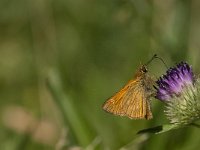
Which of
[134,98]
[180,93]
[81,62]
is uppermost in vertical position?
[81,62]

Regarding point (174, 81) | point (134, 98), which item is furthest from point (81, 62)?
point (174, 81)

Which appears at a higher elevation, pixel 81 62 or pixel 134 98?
pixel 81 62

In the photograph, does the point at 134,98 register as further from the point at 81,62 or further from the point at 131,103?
the point at 81,62

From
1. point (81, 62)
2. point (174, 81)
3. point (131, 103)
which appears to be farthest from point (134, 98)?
point (81, 62)

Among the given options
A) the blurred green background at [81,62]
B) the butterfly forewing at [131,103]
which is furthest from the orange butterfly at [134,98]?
the blurred green background at [81,62]

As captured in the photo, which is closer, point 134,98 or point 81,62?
point 134,98

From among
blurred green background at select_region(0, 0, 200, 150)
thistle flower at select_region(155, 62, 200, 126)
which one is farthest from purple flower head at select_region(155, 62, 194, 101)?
blurred green background at select_region(0, 0, 200, 150)

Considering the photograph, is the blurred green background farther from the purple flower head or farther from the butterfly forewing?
the purple flower head
